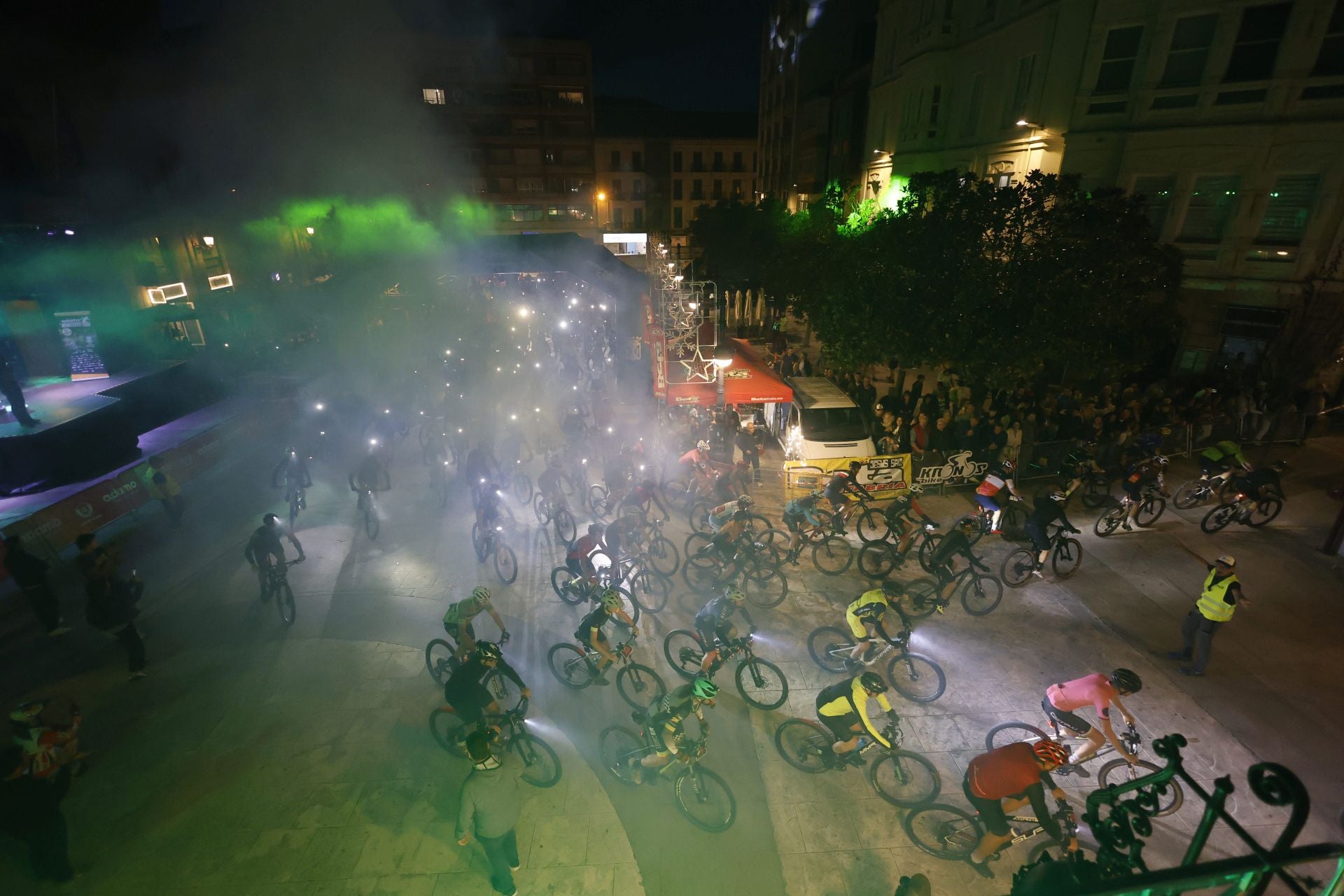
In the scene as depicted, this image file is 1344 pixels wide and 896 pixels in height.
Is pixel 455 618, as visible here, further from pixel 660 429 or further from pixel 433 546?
pixel 660 429

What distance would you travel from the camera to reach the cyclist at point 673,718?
6.02m

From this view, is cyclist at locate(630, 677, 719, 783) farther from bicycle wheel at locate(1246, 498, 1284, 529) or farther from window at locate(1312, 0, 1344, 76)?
window at locate(1312, 0, 1344, 76)

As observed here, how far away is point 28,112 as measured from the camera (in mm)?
16391

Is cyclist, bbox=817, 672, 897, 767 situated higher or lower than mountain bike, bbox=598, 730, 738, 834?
higher

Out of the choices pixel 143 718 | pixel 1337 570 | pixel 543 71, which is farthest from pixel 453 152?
pixel 1337 570

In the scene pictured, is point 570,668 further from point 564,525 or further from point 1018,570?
point 1018,570

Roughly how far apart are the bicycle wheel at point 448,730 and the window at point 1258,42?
78.3 feet

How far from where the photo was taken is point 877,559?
10.5 meters

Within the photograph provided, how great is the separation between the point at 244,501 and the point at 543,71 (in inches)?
2011

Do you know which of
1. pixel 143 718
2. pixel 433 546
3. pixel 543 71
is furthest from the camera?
pixel 543 71

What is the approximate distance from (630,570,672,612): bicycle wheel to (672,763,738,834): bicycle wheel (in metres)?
3.39

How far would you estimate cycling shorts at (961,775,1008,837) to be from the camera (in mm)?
5312

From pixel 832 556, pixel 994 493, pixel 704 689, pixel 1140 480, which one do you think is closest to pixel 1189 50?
pixel 1140 480

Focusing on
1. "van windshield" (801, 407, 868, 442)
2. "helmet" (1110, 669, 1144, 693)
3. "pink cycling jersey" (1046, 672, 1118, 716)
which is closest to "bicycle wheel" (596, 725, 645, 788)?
"pink cycling jersey" (1046, 672, 1118, 716)
